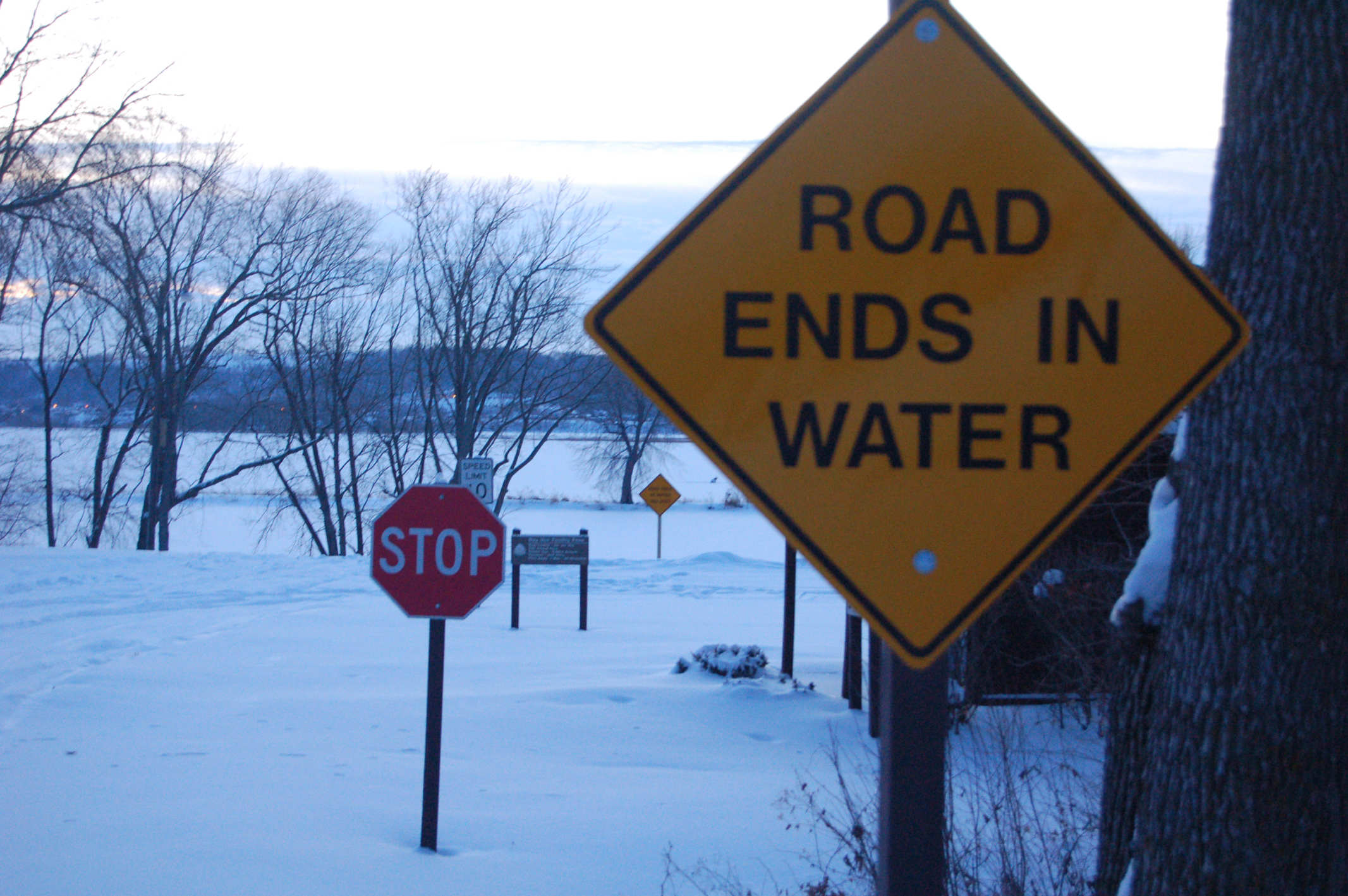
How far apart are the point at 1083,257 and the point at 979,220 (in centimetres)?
19

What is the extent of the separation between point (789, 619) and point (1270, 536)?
7.87 m

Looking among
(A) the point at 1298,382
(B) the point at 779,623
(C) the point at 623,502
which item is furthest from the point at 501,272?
(A) the point at 1298,382

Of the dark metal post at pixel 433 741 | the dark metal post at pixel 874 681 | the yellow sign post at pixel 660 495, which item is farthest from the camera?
the yellow sign post at pixel 660 495

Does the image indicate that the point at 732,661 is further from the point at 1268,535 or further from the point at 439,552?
the point at 1268,535

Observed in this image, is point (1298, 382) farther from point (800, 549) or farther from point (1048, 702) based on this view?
point (1048, 702)

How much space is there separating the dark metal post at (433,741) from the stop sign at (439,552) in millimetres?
174

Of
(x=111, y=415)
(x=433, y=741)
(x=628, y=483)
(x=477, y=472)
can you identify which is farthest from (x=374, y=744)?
(x=628, y=483)

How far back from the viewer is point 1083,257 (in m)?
1.89

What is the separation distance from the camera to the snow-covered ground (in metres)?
4.83

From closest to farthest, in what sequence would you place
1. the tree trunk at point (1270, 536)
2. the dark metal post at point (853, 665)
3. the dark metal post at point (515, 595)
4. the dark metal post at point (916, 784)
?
the dark metal post at point (916, 784) → the tree trunk at point (1270, 536) → the dark metal post at point (853, 665) → the dark metal post at point (515, 595)

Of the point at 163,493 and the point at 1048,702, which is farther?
the point at 163,493

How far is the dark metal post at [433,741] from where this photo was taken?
200 inches

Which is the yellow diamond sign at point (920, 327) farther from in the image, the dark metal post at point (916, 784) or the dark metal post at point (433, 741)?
the dark metal post at point (433, 741)

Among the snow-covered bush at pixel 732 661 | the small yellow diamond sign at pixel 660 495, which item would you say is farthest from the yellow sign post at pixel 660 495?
the snow-covered bush at pixel 732 661
